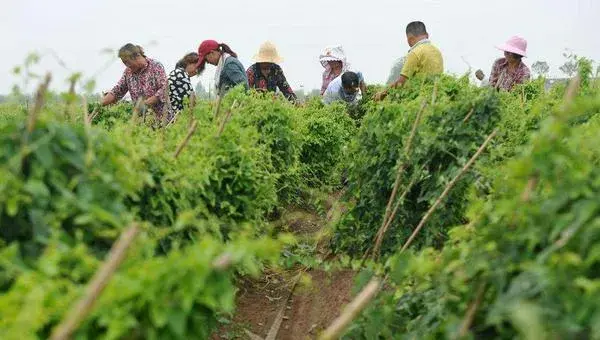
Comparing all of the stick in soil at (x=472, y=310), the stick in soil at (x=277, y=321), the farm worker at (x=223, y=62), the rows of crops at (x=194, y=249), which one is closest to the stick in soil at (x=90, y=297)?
the rows of crops at (x=194, y=249)

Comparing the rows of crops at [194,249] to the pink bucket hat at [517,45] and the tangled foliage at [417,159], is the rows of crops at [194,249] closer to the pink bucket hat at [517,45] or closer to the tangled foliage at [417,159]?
the tangled foliage at [417,159]

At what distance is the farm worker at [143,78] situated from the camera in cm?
769

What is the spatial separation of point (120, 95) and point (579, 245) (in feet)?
22.9

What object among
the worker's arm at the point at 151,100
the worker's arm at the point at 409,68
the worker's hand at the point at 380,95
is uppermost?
the worker's arm at the point at 409,68

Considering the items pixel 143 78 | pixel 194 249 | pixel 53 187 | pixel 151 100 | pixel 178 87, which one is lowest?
pixel 194 249

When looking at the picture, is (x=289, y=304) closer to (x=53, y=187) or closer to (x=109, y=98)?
(x=53, y=187)

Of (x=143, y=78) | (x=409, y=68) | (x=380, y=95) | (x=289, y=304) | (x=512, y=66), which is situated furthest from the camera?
(x=512, y=66)

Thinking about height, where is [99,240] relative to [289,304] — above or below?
above

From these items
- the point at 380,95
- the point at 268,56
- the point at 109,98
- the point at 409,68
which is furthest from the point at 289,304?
the point at 268,56

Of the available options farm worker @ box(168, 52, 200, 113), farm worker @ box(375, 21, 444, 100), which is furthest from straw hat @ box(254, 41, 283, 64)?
farm worker @ box(375, 21, 444, 100)

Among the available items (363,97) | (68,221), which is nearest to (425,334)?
(68,221)

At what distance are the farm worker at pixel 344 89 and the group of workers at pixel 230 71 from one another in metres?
0.03

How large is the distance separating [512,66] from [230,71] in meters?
3.86

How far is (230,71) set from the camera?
8.28 m
